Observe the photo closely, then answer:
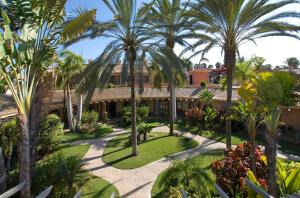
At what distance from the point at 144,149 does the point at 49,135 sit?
6.58 metres

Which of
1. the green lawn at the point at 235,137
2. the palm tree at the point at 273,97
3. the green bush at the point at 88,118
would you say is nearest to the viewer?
the palm tree at the point at 273,97

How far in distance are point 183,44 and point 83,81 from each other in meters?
7.87

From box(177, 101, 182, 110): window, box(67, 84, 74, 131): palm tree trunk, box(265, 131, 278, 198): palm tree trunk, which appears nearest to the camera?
box(265, 131, 278, 198): palm tree trunk

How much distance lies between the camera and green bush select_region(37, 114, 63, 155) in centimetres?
1741

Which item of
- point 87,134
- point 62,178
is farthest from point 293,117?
point 62,178

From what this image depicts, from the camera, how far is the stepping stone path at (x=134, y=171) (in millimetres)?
12357

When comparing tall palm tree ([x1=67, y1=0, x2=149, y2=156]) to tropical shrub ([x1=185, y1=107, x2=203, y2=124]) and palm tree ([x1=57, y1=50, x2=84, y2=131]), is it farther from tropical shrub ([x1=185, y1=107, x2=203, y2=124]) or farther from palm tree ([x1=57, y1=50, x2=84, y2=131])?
tropical shrub ([x1=185, y1=107, x2=203, y2=124])

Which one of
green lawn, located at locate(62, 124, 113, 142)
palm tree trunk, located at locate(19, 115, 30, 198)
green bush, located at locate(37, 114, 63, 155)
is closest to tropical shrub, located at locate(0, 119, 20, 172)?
green bush, located at locate(37, 114, 63, 155)

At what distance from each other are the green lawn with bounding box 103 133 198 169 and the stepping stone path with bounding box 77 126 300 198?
0.48 m

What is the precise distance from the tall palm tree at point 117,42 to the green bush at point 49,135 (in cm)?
478

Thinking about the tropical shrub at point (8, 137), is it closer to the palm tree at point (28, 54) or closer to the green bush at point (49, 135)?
the green bush at point (49, 135)

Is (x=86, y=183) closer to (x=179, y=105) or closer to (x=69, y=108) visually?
(x=69, y=108)

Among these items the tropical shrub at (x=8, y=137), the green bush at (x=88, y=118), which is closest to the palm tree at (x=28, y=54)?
the tropical shrub at (x=8, y=137)

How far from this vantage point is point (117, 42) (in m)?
16.2
